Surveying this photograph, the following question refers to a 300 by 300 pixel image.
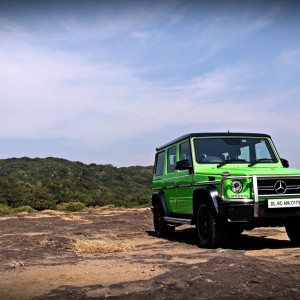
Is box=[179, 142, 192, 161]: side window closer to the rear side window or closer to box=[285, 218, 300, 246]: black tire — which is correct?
the rear side window

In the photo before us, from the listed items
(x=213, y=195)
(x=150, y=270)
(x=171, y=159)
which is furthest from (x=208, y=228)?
(x=171, y=159)

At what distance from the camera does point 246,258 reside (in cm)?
701

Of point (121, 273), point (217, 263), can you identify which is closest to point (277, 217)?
point (217, 263)

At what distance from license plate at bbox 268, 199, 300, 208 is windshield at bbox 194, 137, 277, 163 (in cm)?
149

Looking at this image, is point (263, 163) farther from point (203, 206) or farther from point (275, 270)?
point (275, 270)

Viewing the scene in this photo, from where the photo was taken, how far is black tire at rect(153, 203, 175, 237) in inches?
440

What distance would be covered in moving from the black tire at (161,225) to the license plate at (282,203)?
3541 mm

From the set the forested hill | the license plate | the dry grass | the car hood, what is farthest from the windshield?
the forested hill

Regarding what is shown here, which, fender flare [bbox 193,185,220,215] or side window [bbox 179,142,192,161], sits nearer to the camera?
fender flare [bbox 193,185,220,215]

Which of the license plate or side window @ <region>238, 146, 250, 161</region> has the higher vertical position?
side window @ <region>238, 146, 250, 161</region>

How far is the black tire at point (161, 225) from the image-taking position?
11.2 m

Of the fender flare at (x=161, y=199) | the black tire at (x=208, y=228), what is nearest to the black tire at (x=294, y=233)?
the black tire at (x=208, y=228)

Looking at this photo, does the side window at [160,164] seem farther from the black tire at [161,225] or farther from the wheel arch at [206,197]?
the wheel arch at [206,197]

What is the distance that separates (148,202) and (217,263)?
29368 millimetres
